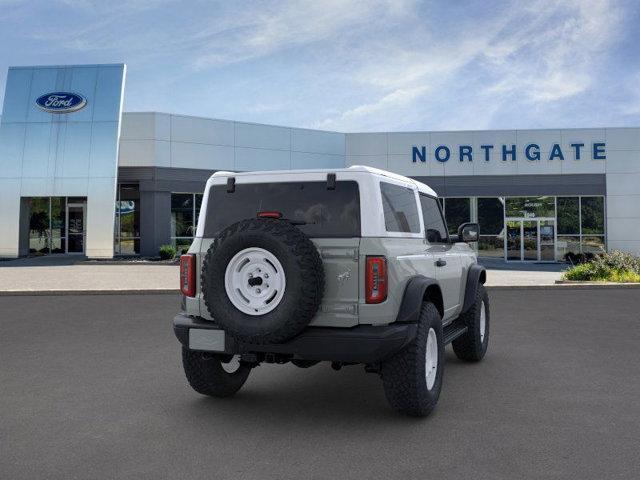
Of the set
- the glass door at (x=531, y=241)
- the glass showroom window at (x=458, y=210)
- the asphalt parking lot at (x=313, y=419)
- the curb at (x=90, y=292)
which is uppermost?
the glass showroom window at (x=458, y=210)

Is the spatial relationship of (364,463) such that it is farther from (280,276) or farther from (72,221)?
(72,221)

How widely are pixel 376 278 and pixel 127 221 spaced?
28251mm

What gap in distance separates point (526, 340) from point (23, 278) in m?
15.6

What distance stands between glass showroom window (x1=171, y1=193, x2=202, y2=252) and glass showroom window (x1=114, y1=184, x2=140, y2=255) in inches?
80.7

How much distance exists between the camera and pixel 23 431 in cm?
463

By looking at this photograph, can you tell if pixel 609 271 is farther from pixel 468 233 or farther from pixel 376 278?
pixel 376 278

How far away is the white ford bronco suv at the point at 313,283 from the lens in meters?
4.46

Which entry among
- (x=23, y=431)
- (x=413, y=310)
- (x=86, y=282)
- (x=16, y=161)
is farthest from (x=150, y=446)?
(x=16, y=161)

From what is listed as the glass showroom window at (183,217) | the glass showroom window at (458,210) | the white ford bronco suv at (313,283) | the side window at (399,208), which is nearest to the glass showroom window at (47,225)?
the glass showroom window at (183,217)

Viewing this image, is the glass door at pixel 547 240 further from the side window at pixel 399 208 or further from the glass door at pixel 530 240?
the side window at pixel 399 208

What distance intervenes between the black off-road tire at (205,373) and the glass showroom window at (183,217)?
25131 mm

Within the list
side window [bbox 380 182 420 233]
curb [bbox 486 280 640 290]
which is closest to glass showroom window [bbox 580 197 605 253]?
curb [bbox 486 280 640 290]

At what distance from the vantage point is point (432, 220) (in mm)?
6379

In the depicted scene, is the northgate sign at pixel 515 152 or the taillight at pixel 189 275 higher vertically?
the northgate sign at pixel 515 152
